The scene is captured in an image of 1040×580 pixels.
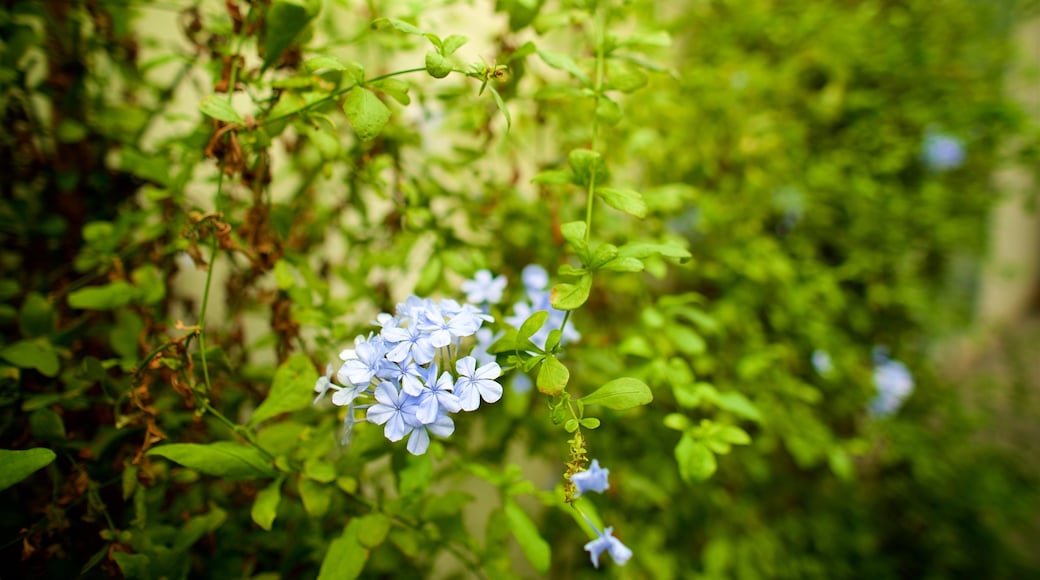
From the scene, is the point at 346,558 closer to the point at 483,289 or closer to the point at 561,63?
the point at 483,289

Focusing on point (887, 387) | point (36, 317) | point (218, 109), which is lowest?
point (887, 387)

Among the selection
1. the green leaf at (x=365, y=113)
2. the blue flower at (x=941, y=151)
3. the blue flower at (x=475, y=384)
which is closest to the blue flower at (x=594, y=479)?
the blue flower at (x=475, y=384)

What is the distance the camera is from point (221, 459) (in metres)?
0.59

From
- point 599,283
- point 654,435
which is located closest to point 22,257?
point 599,283

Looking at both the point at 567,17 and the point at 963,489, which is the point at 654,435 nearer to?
the point at 567,17

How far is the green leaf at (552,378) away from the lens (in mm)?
542

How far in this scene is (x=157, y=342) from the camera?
77 cm

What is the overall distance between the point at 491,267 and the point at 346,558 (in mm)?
561

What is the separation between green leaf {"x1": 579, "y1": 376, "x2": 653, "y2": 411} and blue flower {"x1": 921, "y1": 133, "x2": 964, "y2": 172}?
163 cm

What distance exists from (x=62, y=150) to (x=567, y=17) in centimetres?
80

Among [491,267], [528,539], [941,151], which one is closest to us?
[528,539]

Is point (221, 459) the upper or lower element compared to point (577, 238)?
lower

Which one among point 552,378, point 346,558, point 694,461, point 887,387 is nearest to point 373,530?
point 346,558

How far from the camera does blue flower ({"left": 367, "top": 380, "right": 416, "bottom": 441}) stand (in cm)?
54
